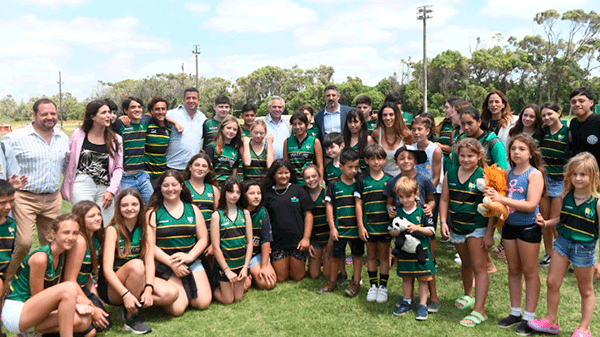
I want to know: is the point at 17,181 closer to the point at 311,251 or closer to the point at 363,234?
the point at 311,251

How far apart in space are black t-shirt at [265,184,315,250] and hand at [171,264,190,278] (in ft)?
4.04

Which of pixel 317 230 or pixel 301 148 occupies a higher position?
pixel 301 148

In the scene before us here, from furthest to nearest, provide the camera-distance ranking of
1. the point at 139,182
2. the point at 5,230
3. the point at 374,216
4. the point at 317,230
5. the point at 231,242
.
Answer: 1. the point at 139,182
2. the point at 317,230
3. the point at 231,242
4. the point at 374,216
5. the point at 5,230

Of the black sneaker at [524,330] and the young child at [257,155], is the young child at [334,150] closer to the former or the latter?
the young child at [257,155]

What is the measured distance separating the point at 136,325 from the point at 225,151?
7.81 ft

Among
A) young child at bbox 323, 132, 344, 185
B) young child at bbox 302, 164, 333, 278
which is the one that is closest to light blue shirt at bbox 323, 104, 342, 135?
young child at bbox 323, 132, 344, 185

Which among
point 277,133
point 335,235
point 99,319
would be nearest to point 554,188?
point 335,235

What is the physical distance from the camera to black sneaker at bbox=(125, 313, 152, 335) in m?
4.18

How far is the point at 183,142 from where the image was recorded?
20.3 ft

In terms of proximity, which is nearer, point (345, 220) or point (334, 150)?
point (345, 220)

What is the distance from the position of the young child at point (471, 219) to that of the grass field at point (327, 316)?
0.29 metres

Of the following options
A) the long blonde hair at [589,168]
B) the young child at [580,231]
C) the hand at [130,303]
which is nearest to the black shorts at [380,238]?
→ the young child at [580,231]

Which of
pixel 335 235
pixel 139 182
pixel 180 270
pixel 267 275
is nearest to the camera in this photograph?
pixel 180 270

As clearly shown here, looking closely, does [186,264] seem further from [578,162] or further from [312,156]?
[578,162]
